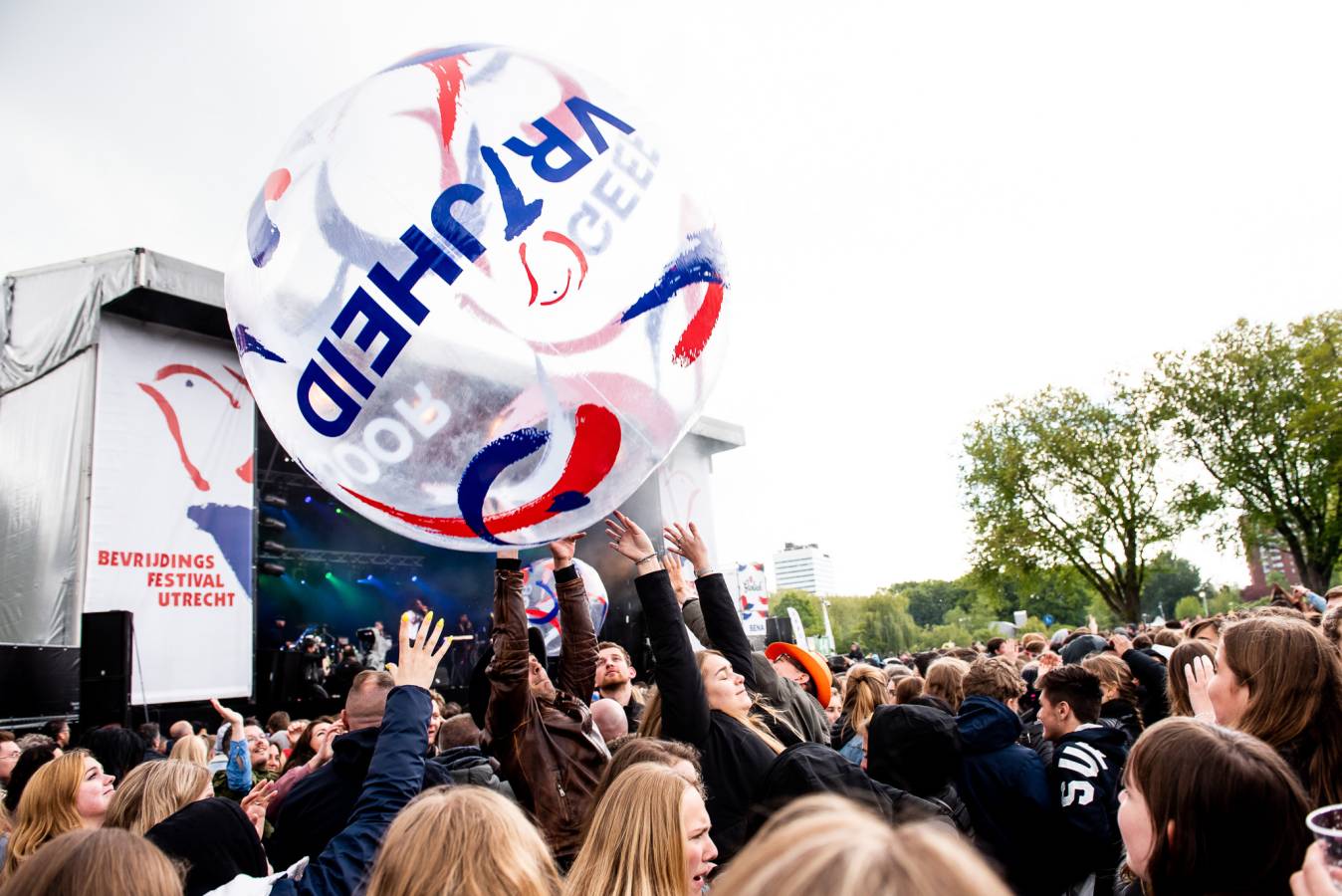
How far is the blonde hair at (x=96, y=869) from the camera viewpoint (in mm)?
1581

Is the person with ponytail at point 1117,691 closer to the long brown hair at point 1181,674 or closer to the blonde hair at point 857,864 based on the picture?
the long brown hair at point 1181,674

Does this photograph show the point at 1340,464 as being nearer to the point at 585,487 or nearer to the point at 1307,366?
the point at 1307,366

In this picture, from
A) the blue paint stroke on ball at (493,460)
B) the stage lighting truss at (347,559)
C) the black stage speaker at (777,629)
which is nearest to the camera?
the blue paint stroke on ball at (493,460)

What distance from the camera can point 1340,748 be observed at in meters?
2.25

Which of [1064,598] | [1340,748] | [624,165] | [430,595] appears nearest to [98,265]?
[430,595]

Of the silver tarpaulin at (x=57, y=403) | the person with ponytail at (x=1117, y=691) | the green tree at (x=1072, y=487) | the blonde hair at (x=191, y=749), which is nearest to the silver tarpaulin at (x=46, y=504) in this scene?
the silver tarpaulin at (x=57, y=403)

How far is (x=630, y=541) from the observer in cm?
334

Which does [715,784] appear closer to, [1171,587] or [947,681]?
[947,681]

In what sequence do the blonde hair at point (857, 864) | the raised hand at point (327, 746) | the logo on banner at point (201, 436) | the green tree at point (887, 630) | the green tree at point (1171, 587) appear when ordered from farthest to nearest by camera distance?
1. the green tree at point (1171, 587)
2. the green tree at point (887, 630)
3. the logo on banner at point (201, 436)
4. the raised hand at point (327, 746)
5. the blonde hair at point (857, 864)

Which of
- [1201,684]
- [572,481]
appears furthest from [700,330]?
[1201,684]

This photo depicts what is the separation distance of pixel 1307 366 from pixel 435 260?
27.1 m

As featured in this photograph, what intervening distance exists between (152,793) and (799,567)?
185 m

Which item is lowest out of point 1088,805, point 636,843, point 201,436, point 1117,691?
point 1088,805

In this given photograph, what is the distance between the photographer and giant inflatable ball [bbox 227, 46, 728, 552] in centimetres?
232
